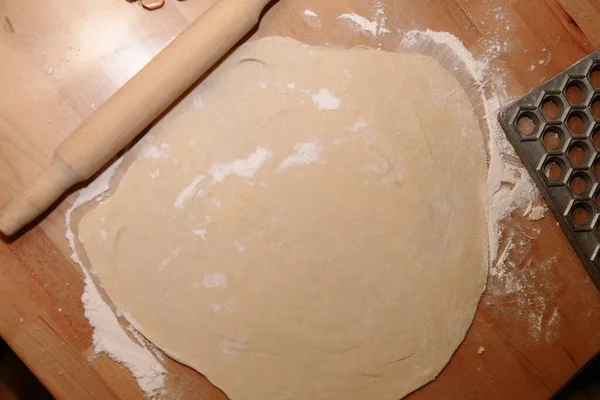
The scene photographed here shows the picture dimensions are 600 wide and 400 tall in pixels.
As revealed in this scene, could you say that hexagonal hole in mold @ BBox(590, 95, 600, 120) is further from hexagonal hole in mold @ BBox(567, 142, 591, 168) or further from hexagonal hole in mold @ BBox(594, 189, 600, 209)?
hexagonal hole in mold @ BBox(594, 189, 600, 209)

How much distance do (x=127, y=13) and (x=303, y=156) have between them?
0.50 meters

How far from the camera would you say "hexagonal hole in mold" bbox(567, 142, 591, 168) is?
3.59 ft

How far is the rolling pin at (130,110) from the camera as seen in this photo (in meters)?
0.84

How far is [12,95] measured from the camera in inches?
36.6

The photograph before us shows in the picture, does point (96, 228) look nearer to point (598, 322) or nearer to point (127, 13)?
point (127, 13)

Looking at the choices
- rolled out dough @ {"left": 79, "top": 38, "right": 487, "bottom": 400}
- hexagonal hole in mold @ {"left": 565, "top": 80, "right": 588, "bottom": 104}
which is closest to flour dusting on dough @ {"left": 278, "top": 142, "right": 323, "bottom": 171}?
rolled out dough @ {"left": 79, "top": 38, "right": 487, "bottom": 400}

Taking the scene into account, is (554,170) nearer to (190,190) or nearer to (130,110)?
(190,190)

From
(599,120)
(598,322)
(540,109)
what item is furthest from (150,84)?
(598,322)

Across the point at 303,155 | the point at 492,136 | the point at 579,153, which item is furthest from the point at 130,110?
the point at 579,153

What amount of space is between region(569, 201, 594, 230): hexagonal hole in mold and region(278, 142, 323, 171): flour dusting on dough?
649 millimetres

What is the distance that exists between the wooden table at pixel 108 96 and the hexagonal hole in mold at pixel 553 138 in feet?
0.41

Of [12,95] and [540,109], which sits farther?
[540,109]

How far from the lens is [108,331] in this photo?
0.95 metres

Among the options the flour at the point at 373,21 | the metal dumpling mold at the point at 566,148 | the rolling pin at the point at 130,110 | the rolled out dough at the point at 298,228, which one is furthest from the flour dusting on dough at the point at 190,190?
the metal dumpling mold at the point at 566,148
